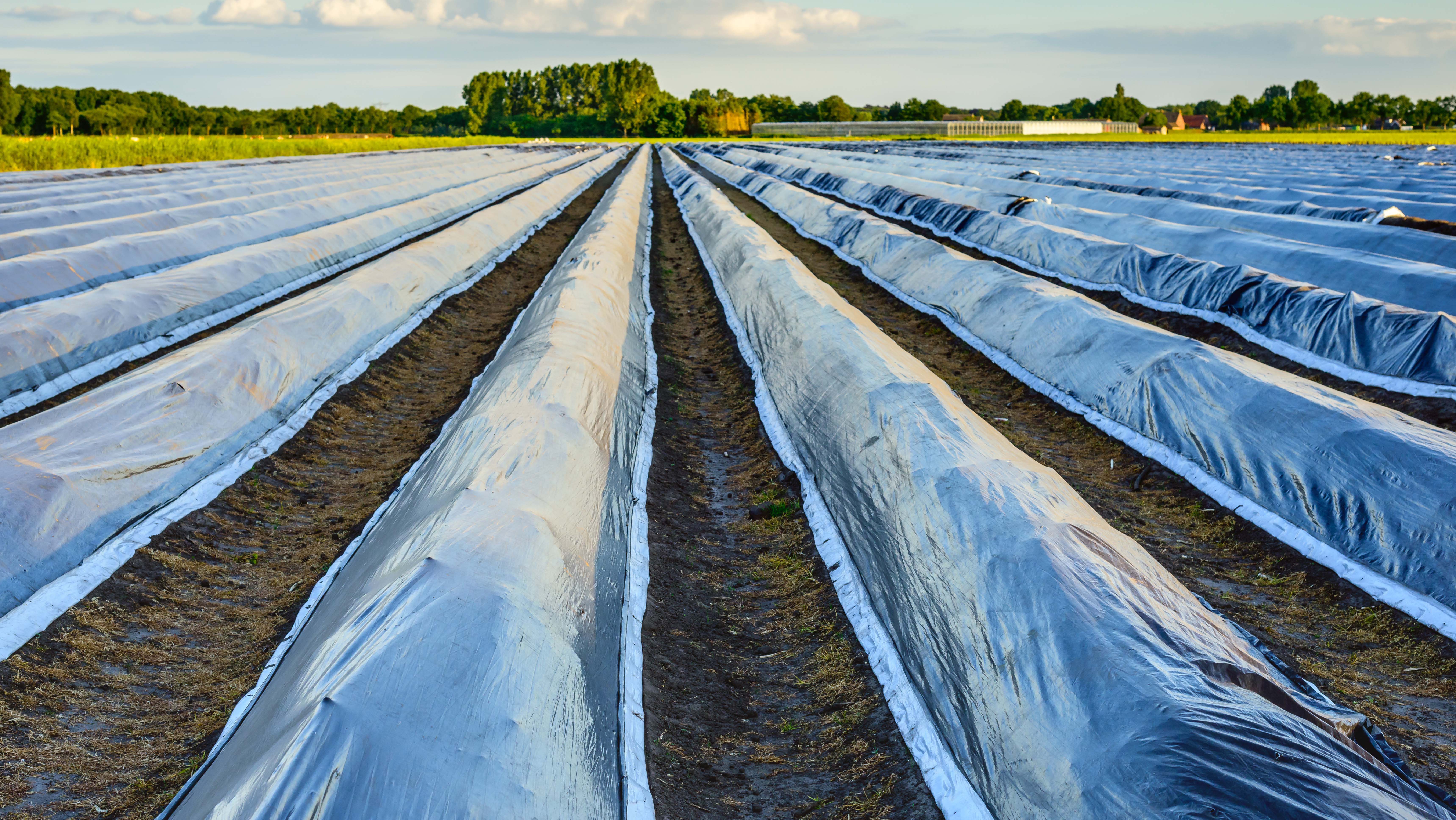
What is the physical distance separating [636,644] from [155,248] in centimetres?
1041

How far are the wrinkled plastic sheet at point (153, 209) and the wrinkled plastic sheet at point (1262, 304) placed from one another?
1363cm

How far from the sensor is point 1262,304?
27.3ft

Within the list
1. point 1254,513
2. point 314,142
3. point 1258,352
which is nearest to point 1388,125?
point 314,142

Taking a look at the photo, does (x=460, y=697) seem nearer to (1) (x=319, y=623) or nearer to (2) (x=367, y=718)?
(2) (x=367, y=718)

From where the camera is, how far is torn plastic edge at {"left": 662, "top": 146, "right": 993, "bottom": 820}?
3.05 m

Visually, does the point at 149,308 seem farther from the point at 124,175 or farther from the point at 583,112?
the point at 583,112

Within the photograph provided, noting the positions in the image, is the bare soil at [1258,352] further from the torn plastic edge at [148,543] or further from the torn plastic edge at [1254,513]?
the torn plastic edge at [148,543]

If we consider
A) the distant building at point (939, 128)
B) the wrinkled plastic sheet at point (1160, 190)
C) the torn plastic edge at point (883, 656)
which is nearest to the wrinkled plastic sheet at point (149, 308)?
the torn plastic edge at point (883, 656)

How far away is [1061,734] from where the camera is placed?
2719 millimetres

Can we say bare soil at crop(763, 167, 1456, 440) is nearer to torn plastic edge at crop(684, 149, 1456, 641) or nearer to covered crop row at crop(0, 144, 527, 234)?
torn plastic edge at crop(684, 149, 1456, 641)

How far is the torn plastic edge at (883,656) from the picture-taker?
3051 millimetres

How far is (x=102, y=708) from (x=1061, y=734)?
157 inches

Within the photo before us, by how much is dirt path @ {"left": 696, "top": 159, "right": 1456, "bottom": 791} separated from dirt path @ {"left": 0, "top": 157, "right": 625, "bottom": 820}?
16.2ft

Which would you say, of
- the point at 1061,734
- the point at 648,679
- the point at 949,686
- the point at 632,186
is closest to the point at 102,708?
the point at 648,679
